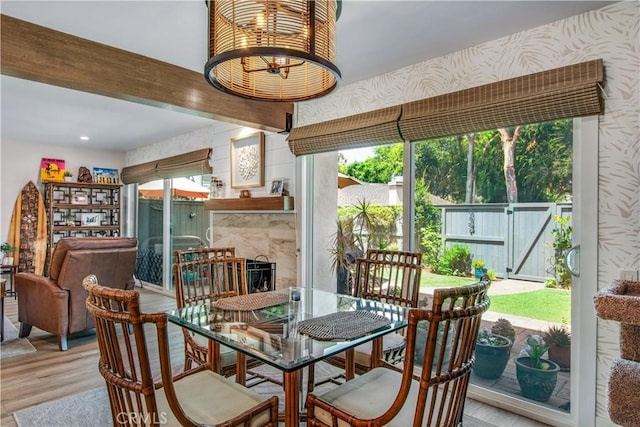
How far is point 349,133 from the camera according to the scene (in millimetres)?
3291

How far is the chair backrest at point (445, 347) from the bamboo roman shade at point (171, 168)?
4.33 metres

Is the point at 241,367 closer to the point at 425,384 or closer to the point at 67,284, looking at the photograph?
the point at 425,384

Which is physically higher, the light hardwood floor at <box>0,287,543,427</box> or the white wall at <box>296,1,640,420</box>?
the white wall at <box>296,1,640,420</box>

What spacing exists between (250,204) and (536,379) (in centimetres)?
301

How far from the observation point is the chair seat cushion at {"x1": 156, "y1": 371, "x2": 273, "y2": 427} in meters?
1.47

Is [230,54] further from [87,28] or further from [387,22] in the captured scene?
[87,28]

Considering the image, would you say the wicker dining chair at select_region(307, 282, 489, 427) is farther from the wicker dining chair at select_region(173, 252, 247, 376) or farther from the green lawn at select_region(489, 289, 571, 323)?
the green lawn at select_region(489, 289, 571, 323)

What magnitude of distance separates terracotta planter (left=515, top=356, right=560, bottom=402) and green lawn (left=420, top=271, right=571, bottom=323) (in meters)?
0.29

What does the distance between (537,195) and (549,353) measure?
3.33 ft

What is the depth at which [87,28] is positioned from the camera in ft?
7.80

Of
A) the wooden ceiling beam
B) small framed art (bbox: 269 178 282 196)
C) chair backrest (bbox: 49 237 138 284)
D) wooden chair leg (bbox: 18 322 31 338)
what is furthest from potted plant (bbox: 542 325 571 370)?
wooden chair leg (bbox: 18 322 31 338)

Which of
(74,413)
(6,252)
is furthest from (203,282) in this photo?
(6,252)

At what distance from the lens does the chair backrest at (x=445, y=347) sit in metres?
1.25

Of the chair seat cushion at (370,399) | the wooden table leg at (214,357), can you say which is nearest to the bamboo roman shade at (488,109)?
the chair seat cushion at (370,399)
